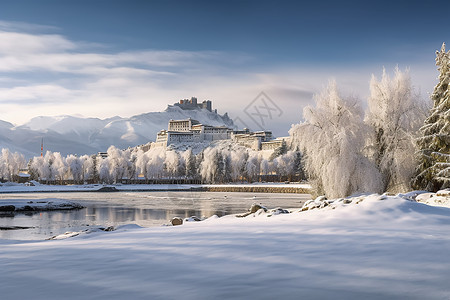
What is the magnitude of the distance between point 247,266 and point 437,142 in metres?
23.1

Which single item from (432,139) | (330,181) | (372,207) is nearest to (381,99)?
(432,139)

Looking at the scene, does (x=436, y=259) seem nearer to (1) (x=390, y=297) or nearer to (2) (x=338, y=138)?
(1) (x=390, y=297)

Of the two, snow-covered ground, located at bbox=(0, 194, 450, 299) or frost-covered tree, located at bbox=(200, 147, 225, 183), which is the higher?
frost-covered tree, located at bbox=(200, 147, 225, 183)

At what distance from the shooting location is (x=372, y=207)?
39.2ft

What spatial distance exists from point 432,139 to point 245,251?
22746 mm

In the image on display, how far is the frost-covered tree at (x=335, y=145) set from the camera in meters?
27.0

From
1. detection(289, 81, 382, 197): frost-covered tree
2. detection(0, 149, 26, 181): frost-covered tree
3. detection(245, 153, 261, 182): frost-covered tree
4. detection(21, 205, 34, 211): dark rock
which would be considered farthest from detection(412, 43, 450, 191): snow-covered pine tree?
detection(0, 149, 26, 181): frost-covered tree

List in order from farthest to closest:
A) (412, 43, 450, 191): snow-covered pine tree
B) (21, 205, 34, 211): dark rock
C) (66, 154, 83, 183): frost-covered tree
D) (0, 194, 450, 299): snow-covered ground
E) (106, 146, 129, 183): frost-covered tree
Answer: (66, 154, 83, 183): frost-covered tree < (106, 146, 129, 183): frost-covered tree < (21, 205, 34, 211): dark rock < (412, 43, 450, 191): snow-covered pine tree < (0, 194, 450, 299): snow-covered ground

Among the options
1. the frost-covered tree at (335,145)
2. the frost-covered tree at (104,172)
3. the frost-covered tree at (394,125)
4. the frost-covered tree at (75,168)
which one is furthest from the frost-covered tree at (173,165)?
the frost-covered tree at (394,125)

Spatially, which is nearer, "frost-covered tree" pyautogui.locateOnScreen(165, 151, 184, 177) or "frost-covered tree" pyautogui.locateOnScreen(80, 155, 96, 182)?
"frost-covered tree" pyautogui.locateOnScreen(165, 151, 184, 177)

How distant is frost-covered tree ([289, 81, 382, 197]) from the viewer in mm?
27000

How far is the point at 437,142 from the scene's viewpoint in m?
25.1

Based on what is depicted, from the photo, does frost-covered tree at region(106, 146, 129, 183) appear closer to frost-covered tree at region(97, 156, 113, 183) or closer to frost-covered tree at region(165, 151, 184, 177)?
frost-covered tree at region(97, 156, 113, 183)

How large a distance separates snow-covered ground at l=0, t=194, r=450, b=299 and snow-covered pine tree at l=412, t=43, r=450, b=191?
17.3m
